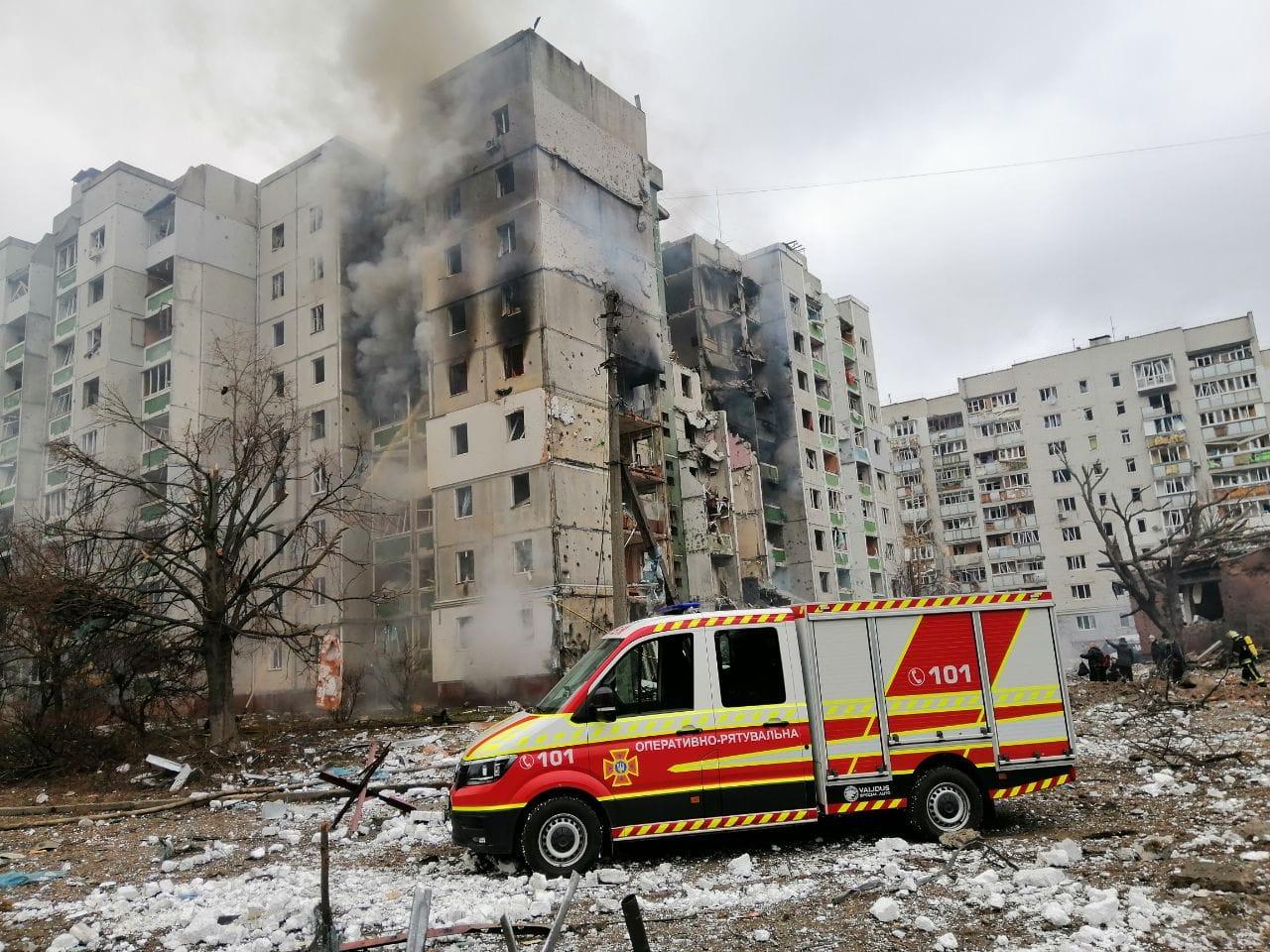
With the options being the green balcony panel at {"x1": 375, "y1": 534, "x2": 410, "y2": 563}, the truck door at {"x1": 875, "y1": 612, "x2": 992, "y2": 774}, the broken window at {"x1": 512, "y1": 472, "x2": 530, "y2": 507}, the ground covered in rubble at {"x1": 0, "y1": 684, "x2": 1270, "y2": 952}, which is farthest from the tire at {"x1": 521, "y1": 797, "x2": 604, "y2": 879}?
the green balcony panel at {"x1": 375, "y1": 534, "x2": 410, "y2": 563}

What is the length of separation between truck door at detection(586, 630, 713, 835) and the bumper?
0.81 meters

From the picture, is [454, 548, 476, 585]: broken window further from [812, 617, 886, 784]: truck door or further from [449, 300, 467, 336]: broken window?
[812, 617, 886, 784]: truck door

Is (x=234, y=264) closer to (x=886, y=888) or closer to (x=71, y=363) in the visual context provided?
(x=71, y=363)

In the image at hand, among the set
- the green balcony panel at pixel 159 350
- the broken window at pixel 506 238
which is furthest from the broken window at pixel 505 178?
the green balcony panel at pixel 159 350

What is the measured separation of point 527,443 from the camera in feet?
105

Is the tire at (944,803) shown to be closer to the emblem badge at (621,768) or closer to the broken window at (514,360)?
the emblem badge at (621,768)

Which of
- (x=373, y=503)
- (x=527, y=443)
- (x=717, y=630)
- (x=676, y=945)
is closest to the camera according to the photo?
(x=676, y=945)

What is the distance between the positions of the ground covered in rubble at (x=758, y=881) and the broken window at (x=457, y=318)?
25.9m

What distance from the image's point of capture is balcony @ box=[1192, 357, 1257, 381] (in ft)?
203

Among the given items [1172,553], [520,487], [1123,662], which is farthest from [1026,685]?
[1172,553]

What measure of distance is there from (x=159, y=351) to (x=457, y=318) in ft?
59.4

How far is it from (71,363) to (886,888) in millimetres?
52090

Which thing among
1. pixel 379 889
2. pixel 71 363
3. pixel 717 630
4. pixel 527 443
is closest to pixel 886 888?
pixel 717 630

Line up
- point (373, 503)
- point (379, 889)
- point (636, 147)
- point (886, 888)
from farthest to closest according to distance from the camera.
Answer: point (636, 147) < point (373, 503) < point (379, 889) < point (886, 888)
